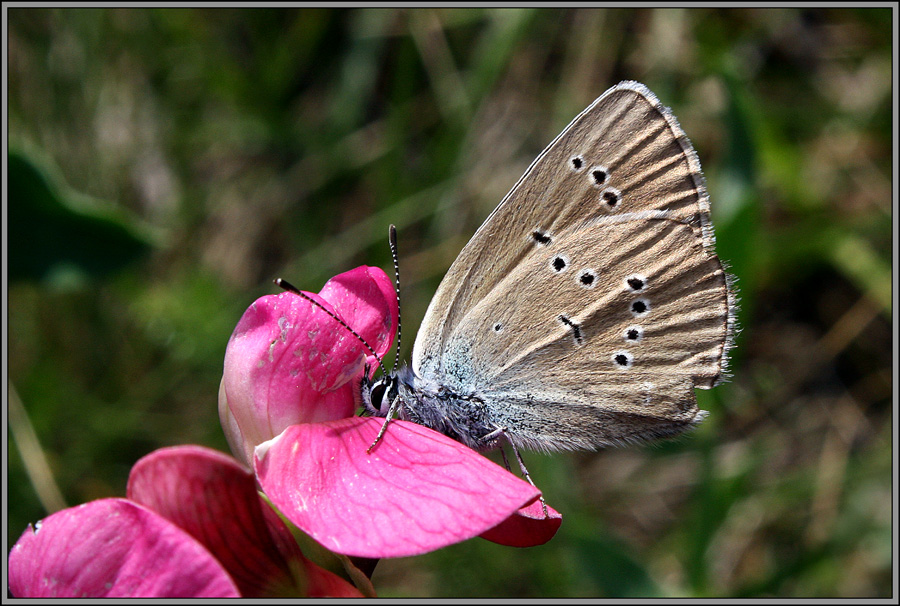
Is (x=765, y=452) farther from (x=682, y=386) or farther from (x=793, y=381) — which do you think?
(x=682, y=386)

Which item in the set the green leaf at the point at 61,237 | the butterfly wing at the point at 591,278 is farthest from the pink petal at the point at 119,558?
the green leaf at the point at 61,237

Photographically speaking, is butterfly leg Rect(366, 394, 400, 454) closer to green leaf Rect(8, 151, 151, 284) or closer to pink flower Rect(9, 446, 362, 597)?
pink flower Rect(9, 446, 362, 597)

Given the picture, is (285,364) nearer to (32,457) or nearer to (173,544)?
(173,544)

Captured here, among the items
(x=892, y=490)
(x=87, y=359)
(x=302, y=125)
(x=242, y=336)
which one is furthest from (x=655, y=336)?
(x=302, y=125)

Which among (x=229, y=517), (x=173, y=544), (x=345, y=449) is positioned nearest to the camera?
(x=173, y=544)

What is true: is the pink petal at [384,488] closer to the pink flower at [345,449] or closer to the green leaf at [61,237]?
the pink flower at [345,449]

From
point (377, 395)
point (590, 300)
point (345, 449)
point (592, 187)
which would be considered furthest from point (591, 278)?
point (345, 449)
